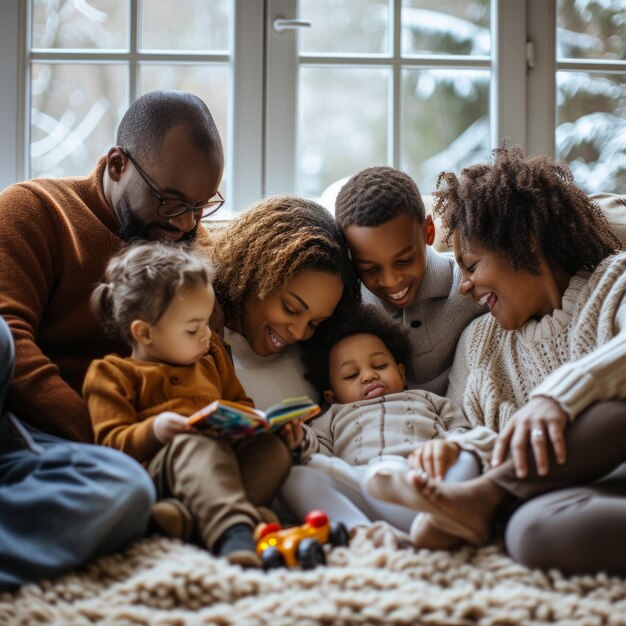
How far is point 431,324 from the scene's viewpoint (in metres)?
2.05

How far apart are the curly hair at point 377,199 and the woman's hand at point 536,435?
65 cm

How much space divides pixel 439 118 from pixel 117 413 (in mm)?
1739

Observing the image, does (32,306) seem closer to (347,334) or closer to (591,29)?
(347,334)

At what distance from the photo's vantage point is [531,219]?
5.93 feet

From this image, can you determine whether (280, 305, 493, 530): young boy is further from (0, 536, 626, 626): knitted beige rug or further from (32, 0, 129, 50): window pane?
(32, 0, 129, 50): window pane

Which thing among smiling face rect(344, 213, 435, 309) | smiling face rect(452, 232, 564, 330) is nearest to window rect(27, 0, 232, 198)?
smiling face rect(344, 213, 435, 309)

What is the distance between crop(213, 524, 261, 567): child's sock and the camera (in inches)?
49.2

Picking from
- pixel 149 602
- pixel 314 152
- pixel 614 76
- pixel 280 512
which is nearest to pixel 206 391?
pixel 280 512

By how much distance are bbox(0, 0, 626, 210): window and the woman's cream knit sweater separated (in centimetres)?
105

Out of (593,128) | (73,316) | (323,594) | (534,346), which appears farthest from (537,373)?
(593,128)

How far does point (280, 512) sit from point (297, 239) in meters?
0.61

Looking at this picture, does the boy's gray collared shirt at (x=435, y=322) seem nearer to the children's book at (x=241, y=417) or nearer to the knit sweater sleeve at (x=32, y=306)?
the children's book at (x=241, y=417)

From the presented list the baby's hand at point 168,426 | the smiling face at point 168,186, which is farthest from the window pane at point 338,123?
the baby's hand at point 168,426

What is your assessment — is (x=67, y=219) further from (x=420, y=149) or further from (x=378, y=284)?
(x=420, y=149)
